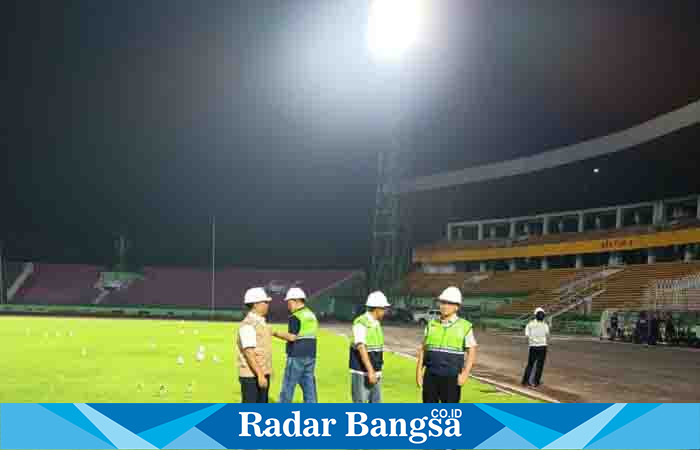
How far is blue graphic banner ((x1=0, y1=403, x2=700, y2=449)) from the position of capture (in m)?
6.72

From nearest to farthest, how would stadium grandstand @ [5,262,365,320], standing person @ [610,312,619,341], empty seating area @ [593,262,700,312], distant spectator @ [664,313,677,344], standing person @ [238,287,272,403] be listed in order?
standing person @ [238,287,272,403], distant spectator @ [664,313,677,344], standing person @ [610,312,619,341], empty seating area @ [593,262,700,312], stadium grandstand @ [5,262,365,320]

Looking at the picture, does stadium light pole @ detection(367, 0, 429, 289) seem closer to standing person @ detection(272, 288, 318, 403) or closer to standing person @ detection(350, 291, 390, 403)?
standing person @ detection(272, 288, 318, 403)

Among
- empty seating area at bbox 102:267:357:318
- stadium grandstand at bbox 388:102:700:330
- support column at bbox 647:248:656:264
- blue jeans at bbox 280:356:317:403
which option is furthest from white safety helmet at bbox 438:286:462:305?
empty seating area at bbox 102:267:357:318

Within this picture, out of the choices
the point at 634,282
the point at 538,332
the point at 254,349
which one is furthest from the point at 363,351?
the point at 634,282

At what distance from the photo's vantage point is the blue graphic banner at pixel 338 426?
6.72 meters

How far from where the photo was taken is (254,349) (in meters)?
8.44

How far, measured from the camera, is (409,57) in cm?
5656

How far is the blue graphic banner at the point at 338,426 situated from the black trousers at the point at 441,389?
107 cm

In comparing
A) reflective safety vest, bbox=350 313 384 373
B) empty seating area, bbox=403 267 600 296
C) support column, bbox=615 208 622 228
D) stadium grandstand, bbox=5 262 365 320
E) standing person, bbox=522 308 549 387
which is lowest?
stadium grandstand, bbox=5 262 365 320

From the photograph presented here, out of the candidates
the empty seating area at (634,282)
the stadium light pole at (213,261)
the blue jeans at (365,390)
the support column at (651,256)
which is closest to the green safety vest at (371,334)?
the blue jeans at (365,390)

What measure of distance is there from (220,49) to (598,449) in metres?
57.3

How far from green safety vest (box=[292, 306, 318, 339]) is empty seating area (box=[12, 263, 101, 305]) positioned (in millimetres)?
63907

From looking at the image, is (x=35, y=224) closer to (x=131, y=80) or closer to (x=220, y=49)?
(x=131, y=80)

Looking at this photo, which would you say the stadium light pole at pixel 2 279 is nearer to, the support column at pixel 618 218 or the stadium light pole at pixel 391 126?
the stadium light pole at pixel 391 126
